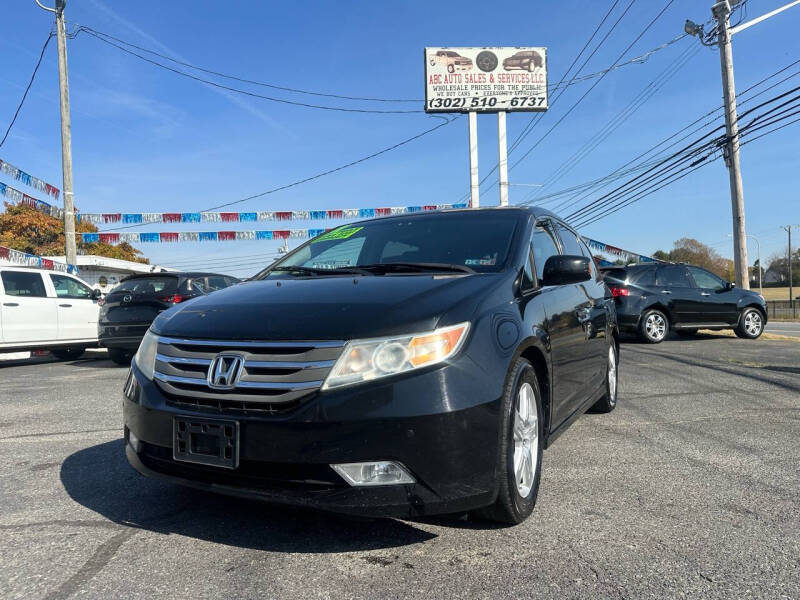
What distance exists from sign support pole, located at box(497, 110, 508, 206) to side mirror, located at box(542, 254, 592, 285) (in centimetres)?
2328

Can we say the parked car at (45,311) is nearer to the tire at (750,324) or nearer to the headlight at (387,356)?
the headlight at (387,356)

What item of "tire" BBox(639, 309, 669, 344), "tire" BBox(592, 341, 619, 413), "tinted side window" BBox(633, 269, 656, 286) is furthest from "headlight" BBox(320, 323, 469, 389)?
"tinted side window" BBox(633, 269, 656, 286)

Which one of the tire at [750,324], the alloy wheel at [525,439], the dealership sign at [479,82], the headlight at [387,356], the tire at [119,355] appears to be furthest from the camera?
the dealership sign at [479,82]

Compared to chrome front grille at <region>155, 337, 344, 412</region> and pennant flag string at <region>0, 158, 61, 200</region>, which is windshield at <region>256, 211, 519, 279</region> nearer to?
chrome front grille at <region>155, 337, 344, 412</region>

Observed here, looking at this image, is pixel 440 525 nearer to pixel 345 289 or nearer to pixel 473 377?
pixel 473 377

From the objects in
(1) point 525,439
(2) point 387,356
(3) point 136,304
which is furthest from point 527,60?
(2) point 387,356

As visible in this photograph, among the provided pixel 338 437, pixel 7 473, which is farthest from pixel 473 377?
pixel 7 473

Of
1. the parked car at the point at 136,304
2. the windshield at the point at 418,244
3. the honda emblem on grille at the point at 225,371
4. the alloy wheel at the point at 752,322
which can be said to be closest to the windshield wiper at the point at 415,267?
the windshield at the point at 418,244

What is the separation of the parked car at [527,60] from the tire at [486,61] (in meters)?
0.82

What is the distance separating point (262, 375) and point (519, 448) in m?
1.23

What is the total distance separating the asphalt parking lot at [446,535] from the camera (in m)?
2.16

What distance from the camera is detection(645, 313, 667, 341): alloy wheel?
11.6 m

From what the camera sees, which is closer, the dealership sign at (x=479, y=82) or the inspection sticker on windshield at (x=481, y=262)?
the inspection sticker on windshield at (x=481, y=262)

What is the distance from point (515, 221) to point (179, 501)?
97.6 inches
